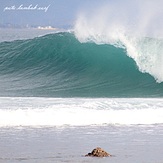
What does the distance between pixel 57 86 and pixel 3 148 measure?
958 cm

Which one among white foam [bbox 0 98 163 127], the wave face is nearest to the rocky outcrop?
white foam [bbox 0 98 163 127]

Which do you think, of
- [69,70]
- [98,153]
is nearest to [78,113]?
[98,153]

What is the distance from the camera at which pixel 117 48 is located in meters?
22.0

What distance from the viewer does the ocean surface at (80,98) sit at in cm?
963

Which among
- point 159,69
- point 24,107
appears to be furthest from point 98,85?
point 24,107

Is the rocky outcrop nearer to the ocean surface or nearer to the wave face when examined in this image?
the ocean surface

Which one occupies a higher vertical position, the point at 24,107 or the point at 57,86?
the point at 57,86

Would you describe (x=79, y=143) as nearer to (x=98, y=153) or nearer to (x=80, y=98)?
(x=98, y=153)

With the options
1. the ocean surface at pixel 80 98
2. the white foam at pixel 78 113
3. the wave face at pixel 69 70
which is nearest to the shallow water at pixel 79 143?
the ocean surface at pixel 80 98

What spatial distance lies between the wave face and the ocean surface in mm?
31

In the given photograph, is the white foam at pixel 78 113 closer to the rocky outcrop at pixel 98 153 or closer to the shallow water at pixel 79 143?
the shallow water at pixel 79 143

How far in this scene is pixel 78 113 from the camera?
1292 cm

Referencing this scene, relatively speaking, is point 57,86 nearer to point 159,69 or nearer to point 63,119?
point 159,69

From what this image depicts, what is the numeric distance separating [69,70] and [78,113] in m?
8.25
